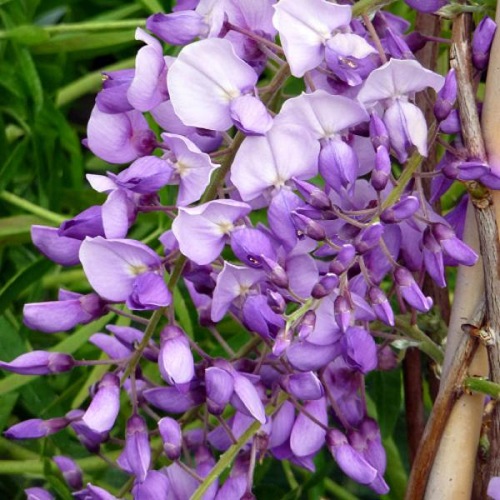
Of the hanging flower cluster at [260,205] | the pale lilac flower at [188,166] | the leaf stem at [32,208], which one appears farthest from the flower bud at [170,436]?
the leaf stem at [32,208]

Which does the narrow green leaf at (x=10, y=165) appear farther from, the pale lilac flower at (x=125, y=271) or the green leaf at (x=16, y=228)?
the pale lilac flower at (x=125, y=271)

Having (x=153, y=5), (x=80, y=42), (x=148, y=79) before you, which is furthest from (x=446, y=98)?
(x=80, y=42)

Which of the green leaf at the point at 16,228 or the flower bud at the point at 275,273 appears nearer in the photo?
the flower bud at the point at 275,273

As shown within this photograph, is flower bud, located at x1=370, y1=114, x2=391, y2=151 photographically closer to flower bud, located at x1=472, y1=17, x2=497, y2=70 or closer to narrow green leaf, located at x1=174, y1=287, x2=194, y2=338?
flower bud, located at x1=472, y1=17, x2=497, y2=70

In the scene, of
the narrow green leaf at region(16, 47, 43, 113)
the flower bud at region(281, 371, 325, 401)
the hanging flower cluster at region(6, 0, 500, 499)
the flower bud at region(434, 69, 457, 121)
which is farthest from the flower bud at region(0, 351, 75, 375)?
the narrow green leaf at region(16, 47, 43, 113)

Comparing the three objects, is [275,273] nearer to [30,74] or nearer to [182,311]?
[182,311]

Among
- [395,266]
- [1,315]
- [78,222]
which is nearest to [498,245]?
[395,266]
